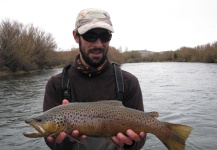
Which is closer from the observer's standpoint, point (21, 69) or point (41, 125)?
point (41, 125)

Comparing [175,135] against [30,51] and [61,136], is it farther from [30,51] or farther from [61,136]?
[30,51]

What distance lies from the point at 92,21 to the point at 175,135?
154 cm

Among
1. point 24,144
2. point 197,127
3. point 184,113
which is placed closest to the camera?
point 24,144

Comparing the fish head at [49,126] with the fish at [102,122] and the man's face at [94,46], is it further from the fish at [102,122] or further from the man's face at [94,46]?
the man's face at [94,46]

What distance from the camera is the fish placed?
2.83m

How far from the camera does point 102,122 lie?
9.52ft

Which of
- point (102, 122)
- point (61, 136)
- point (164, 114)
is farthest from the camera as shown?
point (164, 114)

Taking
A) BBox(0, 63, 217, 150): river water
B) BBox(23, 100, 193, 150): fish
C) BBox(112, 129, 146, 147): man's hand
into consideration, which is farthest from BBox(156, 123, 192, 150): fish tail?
BBox(0, 63, 217, 150): river water

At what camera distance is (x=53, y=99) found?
10.6 feet

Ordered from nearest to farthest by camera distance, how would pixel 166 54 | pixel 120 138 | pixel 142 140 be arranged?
pixel 120 138, pixel 142 140, pixel 166 54

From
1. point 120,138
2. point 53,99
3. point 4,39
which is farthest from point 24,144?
point 4,39

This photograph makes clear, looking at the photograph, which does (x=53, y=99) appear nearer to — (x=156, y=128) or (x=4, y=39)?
(x=156, y=128)

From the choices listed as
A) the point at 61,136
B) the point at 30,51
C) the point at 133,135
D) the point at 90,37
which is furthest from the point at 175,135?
the point at 30,51

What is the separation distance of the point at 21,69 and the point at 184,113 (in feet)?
130
